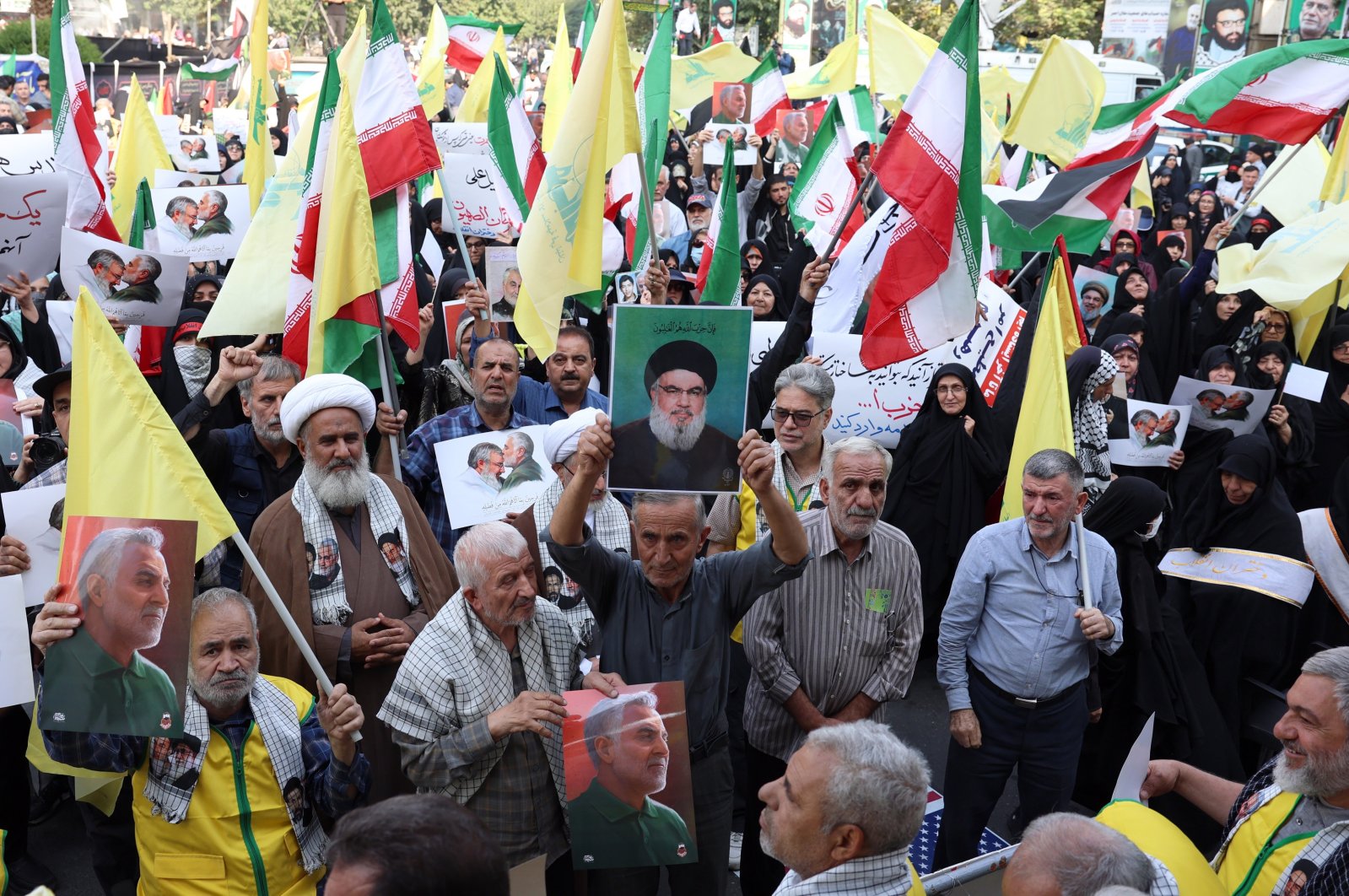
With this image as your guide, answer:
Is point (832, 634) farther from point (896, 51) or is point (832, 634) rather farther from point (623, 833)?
point (896, 51)

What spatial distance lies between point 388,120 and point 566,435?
6.81 feet

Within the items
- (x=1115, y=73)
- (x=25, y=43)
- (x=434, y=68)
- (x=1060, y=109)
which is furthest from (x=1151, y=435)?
(x=25, y=43)

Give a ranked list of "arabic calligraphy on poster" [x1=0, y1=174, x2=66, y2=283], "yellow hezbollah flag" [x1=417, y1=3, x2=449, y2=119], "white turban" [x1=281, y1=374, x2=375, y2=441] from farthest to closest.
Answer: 1. "yellow hezbollah flag" [x1=417, y1=3, x2=449, y2=119]
2. "arabic calligraphy on poster" [x1=0, y1=174, x2=66, y2=283]
3. "white turban" [x1=281, y1=374, x2=375, y2=441]

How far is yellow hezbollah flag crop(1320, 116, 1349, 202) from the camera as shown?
301 inches

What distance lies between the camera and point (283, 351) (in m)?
4.82

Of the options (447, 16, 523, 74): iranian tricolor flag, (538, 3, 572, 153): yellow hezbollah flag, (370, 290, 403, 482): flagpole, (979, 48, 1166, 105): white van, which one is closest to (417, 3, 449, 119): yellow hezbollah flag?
(447, 16, 523, 74): iranian tricolor flag

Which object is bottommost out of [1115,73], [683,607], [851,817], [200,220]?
[851,817]

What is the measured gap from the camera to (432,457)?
4.80m

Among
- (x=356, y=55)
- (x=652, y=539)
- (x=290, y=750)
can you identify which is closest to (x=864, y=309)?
(x=356, y=55)

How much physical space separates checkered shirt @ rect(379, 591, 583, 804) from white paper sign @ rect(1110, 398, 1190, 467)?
161 inches

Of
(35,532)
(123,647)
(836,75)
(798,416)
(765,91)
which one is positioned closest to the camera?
(123,647)

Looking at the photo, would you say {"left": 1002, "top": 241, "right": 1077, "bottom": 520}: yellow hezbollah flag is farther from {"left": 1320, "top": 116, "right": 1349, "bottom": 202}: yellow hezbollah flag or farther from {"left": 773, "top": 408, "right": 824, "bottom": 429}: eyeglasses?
{"left": 1320, "top": 116, "right": 1349, "bottom": 202}: yellow hezbollah flag

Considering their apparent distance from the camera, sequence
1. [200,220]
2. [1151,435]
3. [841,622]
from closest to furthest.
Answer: [841,622] → [1151,435] → [200,220]

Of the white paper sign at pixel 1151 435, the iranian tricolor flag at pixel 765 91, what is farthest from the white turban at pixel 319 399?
the iranian tricolor flag at pixel 765 91
